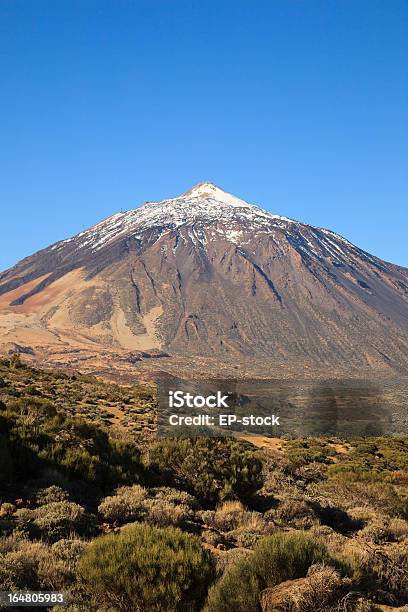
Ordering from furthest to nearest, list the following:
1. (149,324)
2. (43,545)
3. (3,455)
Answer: (149,324)
(3,455)
(43,545)

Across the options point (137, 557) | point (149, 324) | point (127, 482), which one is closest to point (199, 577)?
point (137, 557)

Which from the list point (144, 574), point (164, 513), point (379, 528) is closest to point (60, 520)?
point (164, 513)

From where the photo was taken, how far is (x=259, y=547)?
6.70 metres

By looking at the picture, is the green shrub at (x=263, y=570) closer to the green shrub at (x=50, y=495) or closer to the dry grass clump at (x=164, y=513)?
the dry grass clump at (x=164, y=513)

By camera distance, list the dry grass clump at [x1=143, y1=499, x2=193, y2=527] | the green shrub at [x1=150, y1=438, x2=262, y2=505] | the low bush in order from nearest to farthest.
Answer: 1. the dry grass clump at [x1=143, y1=499, x2=193, y2=527]
2. the low bush
3. the green shrub at [x1=150, y1=438, x2=262, y2=505]

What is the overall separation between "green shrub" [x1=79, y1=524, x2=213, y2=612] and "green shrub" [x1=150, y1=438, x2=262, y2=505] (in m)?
5.63

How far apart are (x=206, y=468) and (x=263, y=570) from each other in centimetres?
634

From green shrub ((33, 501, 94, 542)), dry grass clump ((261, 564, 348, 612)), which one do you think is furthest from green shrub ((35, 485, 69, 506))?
dry grass clump ((261, 564, 348, 612))

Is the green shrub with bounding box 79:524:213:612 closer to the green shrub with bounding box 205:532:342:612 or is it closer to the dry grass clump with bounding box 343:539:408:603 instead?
the green shrub with bounding box 205:532:342:612

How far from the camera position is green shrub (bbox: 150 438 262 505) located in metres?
12.2

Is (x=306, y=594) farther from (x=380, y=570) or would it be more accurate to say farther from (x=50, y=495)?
(x=50, y=495)

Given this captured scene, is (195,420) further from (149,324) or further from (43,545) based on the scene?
(149,324)

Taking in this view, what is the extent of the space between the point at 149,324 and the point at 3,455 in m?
179

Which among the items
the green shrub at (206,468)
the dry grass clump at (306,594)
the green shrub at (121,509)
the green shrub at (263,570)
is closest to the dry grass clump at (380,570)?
the green shrub at (263,570)
